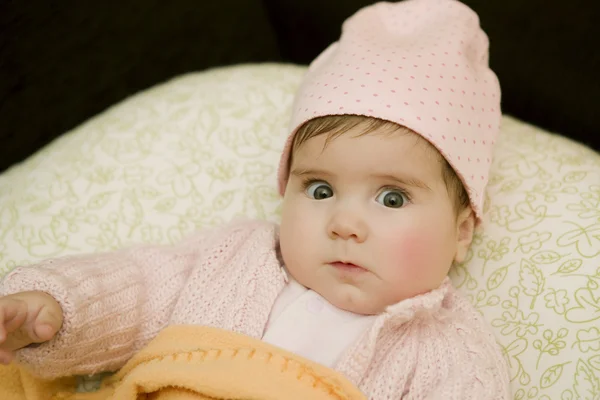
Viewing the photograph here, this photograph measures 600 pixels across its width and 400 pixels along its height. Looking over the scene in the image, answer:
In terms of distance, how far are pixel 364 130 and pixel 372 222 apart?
0.13m

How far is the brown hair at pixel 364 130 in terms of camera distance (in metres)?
0.91

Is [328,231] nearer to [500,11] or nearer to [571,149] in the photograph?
[571,149]

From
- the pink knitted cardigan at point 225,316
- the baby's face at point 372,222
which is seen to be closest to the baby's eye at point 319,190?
the baby's face at point 372,222

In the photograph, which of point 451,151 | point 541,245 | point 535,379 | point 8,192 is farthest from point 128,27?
point 535,379

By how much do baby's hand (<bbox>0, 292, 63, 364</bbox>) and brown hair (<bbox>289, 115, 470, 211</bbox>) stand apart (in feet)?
1.35

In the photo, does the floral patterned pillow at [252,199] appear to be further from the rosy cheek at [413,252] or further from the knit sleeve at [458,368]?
the rosy cheek at [413,252]

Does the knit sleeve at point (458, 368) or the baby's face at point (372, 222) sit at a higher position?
the baby's face at point (372, 222)

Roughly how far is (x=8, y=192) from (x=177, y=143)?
31 cm

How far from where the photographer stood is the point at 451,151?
924 millimetres

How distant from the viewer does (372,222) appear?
896mm

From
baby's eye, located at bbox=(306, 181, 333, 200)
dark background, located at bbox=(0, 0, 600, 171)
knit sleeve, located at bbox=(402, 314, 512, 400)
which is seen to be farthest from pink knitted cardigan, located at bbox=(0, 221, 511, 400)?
dark background, located at bbox=(0, 0, 600, 171)

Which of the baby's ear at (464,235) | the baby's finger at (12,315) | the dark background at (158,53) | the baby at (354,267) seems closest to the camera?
the baby's finger at (12,315)

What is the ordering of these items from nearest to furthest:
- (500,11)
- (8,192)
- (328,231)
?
(328,231) < (8,192) < (500,11)

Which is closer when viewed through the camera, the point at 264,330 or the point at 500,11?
the point at 264,330
